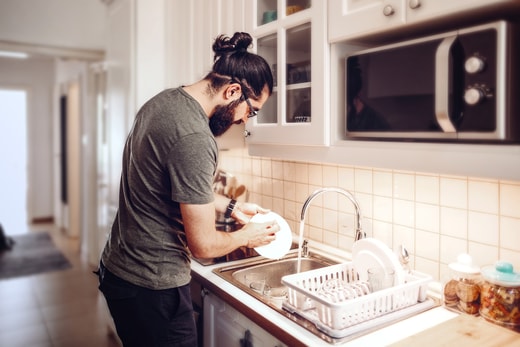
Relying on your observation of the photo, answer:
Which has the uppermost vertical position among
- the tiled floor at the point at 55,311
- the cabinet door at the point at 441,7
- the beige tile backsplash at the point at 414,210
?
the cabinet door at the point at 441,7

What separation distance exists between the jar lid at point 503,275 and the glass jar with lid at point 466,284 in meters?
0.07

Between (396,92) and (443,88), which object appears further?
(396,92)

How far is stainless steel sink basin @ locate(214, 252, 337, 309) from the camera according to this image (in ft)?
5.45

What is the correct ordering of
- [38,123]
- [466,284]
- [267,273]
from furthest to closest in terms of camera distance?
[38,123] < [267,273] < [466,284]

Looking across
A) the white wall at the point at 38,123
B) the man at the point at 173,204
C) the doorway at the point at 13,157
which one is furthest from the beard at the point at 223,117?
the doorway at the point at 13,157

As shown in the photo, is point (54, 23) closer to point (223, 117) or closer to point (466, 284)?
point (223, 117)

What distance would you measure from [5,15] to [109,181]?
1833 mm

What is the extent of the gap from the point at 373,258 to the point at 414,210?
0.26 meters

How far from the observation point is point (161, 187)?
1.27m

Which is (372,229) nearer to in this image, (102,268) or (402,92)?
(402,92)

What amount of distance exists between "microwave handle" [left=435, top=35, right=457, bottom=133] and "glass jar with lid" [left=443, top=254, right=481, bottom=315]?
50 centimetres

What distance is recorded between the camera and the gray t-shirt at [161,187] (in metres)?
1.18

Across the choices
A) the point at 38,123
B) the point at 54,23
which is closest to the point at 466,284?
the point at 54,23

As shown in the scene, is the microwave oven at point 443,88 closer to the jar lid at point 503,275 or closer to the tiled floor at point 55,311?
the jar lid at point 503,275
